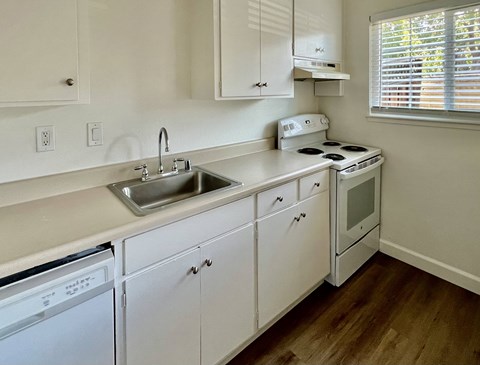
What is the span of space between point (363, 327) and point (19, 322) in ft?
5.94

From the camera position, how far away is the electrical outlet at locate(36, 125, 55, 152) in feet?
4.86

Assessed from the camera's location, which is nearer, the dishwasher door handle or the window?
the dishwasher door handle

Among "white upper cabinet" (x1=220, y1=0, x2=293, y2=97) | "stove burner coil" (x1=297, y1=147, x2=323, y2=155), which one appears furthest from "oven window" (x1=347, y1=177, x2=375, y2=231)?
"white upper cabinet" (x1=220, y1=0, x2=293, y2=97)

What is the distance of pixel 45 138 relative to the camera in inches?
59.0

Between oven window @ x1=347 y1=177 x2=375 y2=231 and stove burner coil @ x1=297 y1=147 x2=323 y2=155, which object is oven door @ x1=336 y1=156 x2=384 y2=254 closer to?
oven window @ x1=347 y1=177 x2=375 y2=231

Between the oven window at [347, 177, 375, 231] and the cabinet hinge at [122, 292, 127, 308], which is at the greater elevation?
the oven window at [347, 177, 375, 231]

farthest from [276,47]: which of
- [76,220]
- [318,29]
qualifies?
[76,220]

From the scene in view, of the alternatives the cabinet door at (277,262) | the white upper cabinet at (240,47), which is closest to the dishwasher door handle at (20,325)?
the cabinet door at (277,262)

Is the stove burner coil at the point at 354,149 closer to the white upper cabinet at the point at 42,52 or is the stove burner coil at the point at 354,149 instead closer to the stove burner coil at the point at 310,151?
the stove burner coil at the point at 310,151

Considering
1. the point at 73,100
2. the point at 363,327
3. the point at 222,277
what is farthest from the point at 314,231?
the point at 73,100

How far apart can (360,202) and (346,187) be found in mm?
307

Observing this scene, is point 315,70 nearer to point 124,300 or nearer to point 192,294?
point 192,294

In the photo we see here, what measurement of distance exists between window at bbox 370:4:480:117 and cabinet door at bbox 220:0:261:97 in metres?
1.23

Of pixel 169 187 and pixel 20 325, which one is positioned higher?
pixel 169 187
